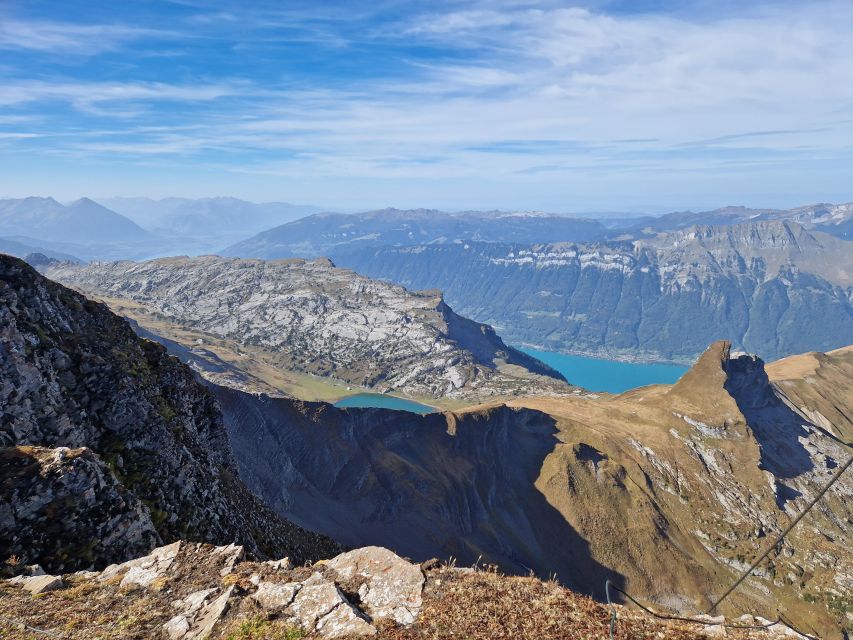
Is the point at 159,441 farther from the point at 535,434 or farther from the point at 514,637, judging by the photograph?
the point at 535,434

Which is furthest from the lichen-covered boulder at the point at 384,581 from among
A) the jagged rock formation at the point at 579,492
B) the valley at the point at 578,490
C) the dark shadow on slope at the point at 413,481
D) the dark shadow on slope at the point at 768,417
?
the dark shadow on slope at the point at 768,417

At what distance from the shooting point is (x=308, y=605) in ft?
46.0

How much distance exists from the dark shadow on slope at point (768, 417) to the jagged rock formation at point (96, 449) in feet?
431

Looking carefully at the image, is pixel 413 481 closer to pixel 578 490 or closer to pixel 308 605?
pixel 578 490

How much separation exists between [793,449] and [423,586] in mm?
151573

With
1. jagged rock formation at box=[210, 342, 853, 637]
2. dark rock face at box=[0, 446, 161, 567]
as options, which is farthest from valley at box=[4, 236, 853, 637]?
dark rock face at box=[0, 446, 161, 567]

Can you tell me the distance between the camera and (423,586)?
50.1ft

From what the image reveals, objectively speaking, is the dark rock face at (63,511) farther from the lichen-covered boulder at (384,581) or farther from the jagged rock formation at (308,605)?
the lichen-covered boulder at (384,581)

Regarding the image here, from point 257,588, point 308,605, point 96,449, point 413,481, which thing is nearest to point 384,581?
point 308,605

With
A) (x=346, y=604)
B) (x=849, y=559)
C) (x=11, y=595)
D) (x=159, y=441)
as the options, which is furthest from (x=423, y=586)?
(x=849, y=559)

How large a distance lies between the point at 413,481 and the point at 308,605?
73.8 metres

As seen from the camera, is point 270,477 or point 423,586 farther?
point 270,477

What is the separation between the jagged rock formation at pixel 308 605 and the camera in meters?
13.2

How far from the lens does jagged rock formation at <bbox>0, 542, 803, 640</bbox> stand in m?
13.2
